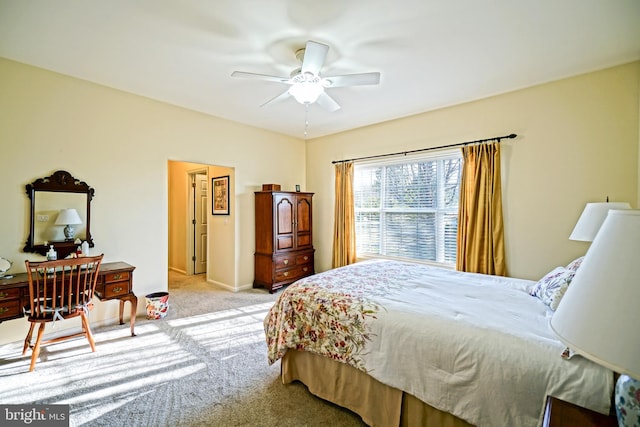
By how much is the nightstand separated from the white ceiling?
2294 mm

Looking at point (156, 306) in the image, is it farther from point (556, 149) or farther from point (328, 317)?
point (556, 149)

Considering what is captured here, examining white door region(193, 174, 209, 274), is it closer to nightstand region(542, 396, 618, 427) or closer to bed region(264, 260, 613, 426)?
bed region(264, 260, 613, 426)

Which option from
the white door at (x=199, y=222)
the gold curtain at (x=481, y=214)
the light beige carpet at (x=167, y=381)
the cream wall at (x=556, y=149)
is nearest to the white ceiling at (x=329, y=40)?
the cream wall at (x=556, y=149)

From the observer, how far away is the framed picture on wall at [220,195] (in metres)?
4.70

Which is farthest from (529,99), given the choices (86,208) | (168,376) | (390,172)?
(86,208)

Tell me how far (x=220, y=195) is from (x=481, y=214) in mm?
3944

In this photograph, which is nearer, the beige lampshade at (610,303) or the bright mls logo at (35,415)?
the beige lampshade at (610,303)

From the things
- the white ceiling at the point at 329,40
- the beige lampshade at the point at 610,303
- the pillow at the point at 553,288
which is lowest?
the pillow at the point at 553,288

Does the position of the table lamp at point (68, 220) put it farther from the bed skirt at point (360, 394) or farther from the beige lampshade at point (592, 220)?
the beige lampshade at point (592, 220)

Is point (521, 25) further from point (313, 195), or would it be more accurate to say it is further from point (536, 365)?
point (313, 195)

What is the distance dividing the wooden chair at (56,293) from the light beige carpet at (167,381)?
0.20 meters

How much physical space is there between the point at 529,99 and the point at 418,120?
50.9 inches

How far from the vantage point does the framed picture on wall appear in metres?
4.70

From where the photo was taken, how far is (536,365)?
1226mm
